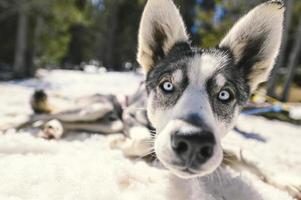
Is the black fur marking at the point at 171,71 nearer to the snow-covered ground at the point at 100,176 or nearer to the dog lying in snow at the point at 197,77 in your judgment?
the dog lying in snow at the point at 197,77

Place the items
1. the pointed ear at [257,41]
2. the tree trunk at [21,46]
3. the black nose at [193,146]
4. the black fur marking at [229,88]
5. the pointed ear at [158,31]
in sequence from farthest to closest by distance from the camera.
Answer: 1. the tree trunk at [21,46]
2. the pointed ear at [158,31]
3. the pointed ear at [257,41]
4. the black fur marking at [229,88]
5. the black nose at [193,146]

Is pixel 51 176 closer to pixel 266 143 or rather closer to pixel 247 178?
pixel 247 178

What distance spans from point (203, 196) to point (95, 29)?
1665 inches

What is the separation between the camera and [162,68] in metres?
3.51

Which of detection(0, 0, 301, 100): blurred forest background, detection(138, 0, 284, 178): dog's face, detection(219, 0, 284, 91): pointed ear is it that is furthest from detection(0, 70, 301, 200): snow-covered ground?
detection(0, 0, 301, 100): blurred forest background

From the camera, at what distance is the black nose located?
2426 mm

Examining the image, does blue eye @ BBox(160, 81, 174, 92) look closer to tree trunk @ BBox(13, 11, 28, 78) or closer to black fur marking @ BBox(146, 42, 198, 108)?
black fur marking @ BBox(146, 42, 198, 108)

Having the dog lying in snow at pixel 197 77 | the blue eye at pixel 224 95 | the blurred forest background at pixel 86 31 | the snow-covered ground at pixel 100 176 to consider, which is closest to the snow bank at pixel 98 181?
the snow-covered ground at pixel 100 176

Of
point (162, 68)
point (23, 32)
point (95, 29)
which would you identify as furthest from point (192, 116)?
point (95, 29)

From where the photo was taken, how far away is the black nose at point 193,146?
2.43m

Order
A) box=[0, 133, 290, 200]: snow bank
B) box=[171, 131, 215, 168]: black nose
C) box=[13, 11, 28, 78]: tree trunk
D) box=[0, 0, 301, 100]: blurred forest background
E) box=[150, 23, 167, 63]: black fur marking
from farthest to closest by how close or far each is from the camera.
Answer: box=[13, 11, 28, 78]: tree trunk < box=[0, 0, 301, 100]: blurred forest background < box=[150, 23, 167, 63]: black fur marking < box=[0, 133, 290, 200]: snow bank < box=[171, 131, 215, 168]: black nose

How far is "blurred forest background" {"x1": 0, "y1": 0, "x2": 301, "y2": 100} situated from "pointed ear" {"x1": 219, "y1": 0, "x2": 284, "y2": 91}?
521 mm

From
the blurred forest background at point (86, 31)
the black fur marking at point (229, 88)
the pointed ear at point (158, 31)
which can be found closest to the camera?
the black fur marking at point (229, 88)

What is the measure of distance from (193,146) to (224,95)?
2.93ft
